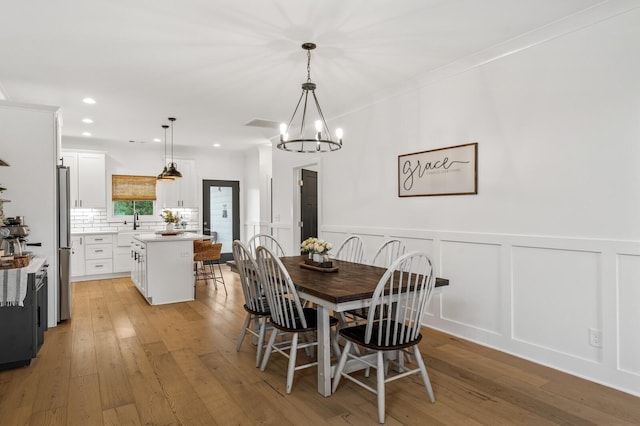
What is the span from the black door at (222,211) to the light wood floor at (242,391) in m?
4.82

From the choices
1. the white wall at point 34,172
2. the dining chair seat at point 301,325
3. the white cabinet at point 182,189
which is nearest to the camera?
→ the dining chair seat at point 301,325

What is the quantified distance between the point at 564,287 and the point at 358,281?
1571mm

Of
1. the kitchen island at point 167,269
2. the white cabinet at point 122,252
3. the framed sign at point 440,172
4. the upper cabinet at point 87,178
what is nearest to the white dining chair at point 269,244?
the kitchen island at point 167,269

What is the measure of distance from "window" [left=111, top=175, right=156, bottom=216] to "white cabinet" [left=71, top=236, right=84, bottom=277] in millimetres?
912

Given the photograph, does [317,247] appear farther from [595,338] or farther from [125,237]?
[125,237]

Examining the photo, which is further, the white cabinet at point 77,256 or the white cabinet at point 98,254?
the white cabinet at point 98,254

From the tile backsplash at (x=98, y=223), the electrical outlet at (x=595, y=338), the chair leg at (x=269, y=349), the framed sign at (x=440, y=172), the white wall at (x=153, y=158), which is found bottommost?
the chair leg at (x=269, y=349)

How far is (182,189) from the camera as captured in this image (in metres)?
8.10

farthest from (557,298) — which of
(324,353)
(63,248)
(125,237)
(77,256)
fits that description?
(77,256)

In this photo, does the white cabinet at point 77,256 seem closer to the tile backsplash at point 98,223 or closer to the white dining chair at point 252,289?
the tile backsplash at point 98,223

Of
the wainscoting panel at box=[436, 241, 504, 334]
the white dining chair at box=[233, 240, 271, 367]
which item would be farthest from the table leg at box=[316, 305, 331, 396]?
the wainscoting panel at box=[436, 241, 504, 334]

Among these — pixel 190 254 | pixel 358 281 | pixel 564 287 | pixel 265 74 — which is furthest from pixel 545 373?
pixel 190 254

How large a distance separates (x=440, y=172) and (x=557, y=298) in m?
1.51

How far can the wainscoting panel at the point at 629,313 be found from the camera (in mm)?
2549
